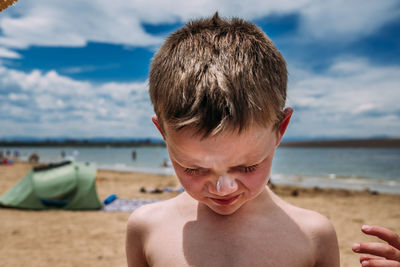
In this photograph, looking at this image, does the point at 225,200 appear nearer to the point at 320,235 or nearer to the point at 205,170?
the point at 205,170

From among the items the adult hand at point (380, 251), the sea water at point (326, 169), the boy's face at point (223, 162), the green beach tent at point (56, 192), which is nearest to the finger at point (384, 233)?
the adult hand at point (380, 251)

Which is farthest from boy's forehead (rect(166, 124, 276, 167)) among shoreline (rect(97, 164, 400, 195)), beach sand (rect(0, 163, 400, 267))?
shoreline (rect(97, 164, 400, 195))

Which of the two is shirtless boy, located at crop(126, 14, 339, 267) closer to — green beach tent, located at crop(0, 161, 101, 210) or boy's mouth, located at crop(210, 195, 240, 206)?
boy's mouth, located at crop(210, 195, 240, 206)

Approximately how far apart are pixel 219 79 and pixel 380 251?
0.91 metres

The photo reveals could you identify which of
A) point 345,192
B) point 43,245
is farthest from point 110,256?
point 345,192

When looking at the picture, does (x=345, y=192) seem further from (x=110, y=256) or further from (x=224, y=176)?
(x=224, y=176)

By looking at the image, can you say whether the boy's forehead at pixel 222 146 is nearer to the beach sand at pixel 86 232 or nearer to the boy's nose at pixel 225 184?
the boy's nose at pixel 225 184

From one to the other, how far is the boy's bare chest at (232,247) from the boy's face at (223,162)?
26 centimetres

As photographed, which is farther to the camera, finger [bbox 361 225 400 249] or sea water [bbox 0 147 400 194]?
sea water [bbox 0 147 400 194]

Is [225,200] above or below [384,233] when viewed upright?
above

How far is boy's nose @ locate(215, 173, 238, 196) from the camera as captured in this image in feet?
3.58

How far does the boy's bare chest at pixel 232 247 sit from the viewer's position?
1.31 meters

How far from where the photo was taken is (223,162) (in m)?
1.07

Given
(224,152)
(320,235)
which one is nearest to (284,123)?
(224,152)
